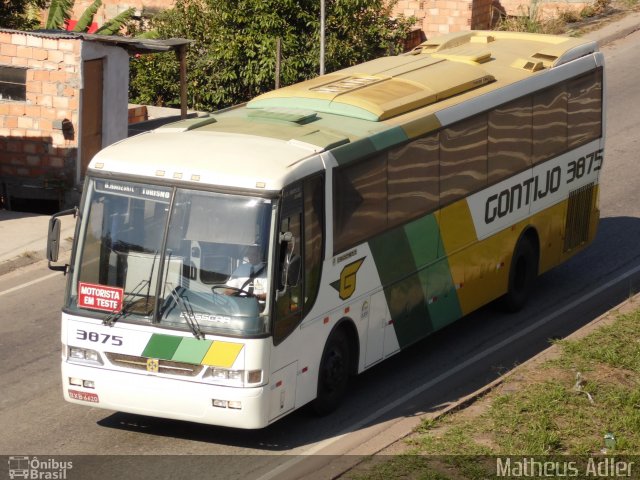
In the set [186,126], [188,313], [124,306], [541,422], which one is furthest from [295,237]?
[541,422]

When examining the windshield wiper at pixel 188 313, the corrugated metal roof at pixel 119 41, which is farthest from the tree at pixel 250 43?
the windshield wiper at pixel 188 313

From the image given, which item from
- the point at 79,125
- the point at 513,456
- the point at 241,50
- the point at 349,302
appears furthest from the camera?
the point at 241,50

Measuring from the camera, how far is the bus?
10.6 metres

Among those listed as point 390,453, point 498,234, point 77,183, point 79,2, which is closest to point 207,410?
point 390,453

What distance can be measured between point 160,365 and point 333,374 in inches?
76.4

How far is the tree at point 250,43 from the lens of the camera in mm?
25844

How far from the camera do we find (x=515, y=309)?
51.1 ft

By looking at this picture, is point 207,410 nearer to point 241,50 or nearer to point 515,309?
point 515,309

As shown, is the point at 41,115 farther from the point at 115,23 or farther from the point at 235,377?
the point at 235,377

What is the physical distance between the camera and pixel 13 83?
801 inches

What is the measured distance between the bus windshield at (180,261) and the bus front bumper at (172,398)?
1.59 ft

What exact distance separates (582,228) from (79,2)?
731 inches

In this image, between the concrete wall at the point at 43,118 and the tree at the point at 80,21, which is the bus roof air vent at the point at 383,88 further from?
the tree at the point at 80,21

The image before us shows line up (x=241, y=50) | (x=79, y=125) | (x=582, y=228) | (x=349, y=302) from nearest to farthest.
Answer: (x=349, y=302) < (x=582, y=228) < (x=79, y=125) < (x=241, y=50)
